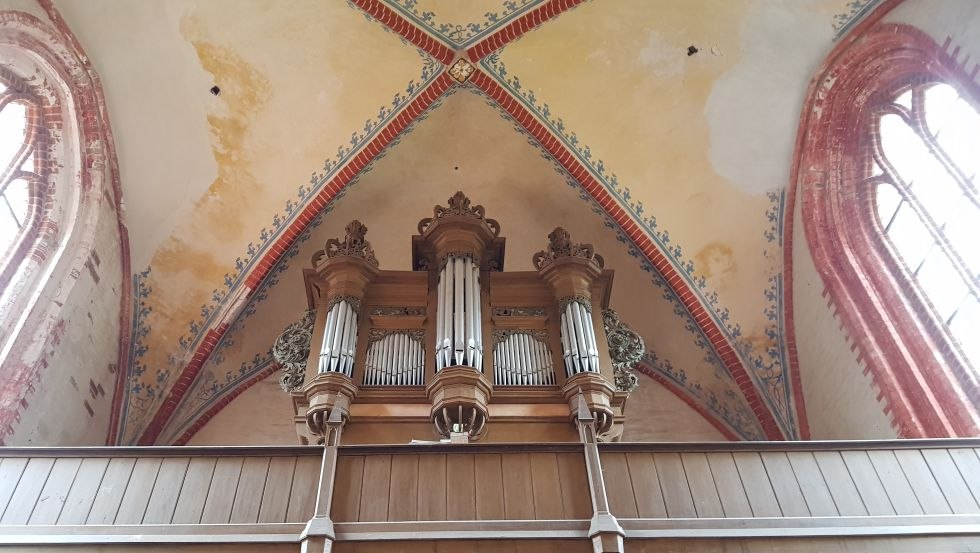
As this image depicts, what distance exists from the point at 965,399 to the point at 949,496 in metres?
1.88

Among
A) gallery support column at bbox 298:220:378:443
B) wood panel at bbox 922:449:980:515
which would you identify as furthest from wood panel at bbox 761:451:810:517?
gallery support column at bbox 298:220:378:443

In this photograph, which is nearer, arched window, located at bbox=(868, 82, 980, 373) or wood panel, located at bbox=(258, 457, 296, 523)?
wood panel, located at bbox=(258, 457, 296, 523)

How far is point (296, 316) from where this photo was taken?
10195mm

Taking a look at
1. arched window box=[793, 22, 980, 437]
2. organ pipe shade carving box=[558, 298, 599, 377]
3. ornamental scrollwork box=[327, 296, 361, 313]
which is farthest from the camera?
ornamental scrollwork box=[327, 296, 361, 313]

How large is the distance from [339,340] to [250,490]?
243cm

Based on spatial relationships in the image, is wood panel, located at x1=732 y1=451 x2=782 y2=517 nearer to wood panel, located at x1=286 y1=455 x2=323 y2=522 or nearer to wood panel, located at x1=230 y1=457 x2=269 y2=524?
wood panel, located at x1=286 y1=455 x2=323 y2=522

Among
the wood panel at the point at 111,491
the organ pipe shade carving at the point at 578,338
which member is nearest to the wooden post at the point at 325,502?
the wood panel at the point at 111,491

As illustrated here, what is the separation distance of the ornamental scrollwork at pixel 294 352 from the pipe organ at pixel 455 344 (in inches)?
0.6

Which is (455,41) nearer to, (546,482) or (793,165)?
(793,165)

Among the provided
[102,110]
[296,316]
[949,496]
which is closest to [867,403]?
[949,496]

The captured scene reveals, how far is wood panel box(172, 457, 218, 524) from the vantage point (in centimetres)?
485

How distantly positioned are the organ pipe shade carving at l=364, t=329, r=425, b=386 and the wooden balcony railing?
2.01 m

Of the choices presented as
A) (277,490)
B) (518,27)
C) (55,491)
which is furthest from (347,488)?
(518,27)

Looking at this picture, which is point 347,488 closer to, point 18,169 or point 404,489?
point 404,489
